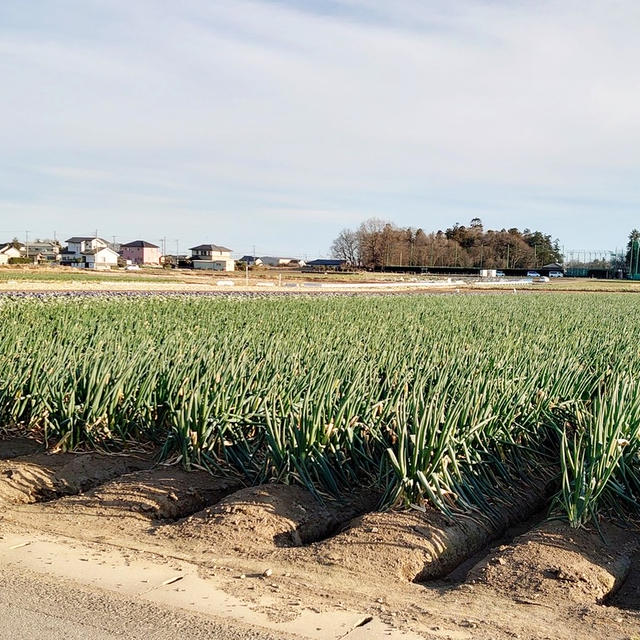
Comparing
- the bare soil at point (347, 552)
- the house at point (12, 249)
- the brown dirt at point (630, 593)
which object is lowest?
the brown dirt at point (630, 593)

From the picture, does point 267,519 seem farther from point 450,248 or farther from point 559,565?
point 450,248

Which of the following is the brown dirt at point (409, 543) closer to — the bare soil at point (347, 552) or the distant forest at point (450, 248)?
the bare soil at point (347, 552)

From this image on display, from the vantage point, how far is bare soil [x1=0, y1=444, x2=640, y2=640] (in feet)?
12.1

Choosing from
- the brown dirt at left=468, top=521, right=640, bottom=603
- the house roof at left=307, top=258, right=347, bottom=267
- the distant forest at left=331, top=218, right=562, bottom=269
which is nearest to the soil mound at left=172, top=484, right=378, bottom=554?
the brown dirt at left=468, top=521, right=640, bottom=603

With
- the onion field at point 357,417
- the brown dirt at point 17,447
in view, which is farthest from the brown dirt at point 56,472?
the brown dirt at point 17,447

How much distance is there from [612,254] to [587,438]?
348ft

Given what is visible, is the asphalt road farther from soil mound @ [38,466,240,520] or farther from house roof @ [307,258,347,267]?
house roof @ [307,258,347,267]

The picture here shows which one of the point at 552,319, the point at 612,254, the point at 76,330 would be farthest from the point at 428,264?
the point at 76,330

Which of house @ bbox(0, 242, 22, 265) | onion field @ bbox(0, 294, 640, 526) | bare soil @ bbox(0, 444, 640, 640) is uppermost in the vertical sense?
house @ bbox(0, 242, 22, 265)

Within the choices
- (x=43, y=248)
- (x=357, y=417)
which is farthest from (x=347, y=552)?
(x=43, y=248)

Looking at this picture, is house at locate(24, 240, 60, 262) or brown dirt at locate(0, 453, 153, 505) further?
house at locate(24, 240, 60, 262)

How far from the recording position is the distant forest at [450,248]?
112m

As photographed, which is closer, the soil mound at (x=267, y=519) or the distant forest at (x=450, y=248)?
the soil mound at (x=267, y=519)

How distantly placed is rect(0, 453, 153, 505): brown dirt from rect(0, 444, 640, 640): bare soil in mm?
13
